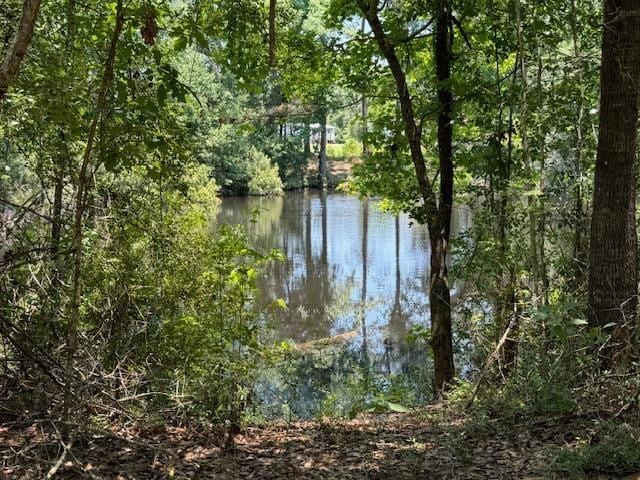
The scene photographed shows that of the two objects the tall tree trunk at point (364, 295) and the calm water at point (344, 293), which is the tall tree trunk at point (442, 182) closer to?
the calm water at point (344, 293)

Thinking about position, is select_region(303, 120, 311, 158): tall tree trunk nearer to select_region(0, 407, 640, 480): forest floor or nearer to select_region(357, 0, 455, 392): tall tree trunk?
select_region(357, 0, 455, 392): tall tree trunk

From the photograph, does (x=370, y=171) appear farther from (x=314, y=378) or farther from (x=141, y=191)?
(x=314, y=378)

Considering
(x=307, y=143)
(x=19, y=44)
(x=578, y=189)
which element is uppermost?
(x=307, y=143)

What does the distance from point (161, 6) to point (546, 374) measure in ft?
13.7

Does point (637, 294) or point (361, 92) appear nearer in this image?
point (637, 294)

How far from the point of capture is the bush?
4216 cm

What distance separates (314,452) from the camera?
4.55m

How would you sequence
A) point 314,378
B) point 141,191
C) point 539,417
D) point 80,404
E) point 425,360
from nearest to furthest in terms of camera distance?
point 80,404
point 539,417
point 141,191
point 314,378
point 425,360

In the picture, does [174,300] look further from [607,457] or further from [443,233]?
[607,457]

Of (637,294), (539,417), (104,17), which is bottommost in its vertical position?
(539,417)

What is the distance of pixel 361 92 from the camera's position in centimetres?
842

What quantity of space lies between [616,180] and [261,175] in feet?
127

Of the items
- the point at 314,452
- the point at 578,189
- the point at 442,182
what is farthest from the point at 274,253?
the point at 578,189

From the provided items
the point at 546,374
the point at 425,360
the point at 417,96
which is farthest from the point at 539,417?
the point at 425,360
